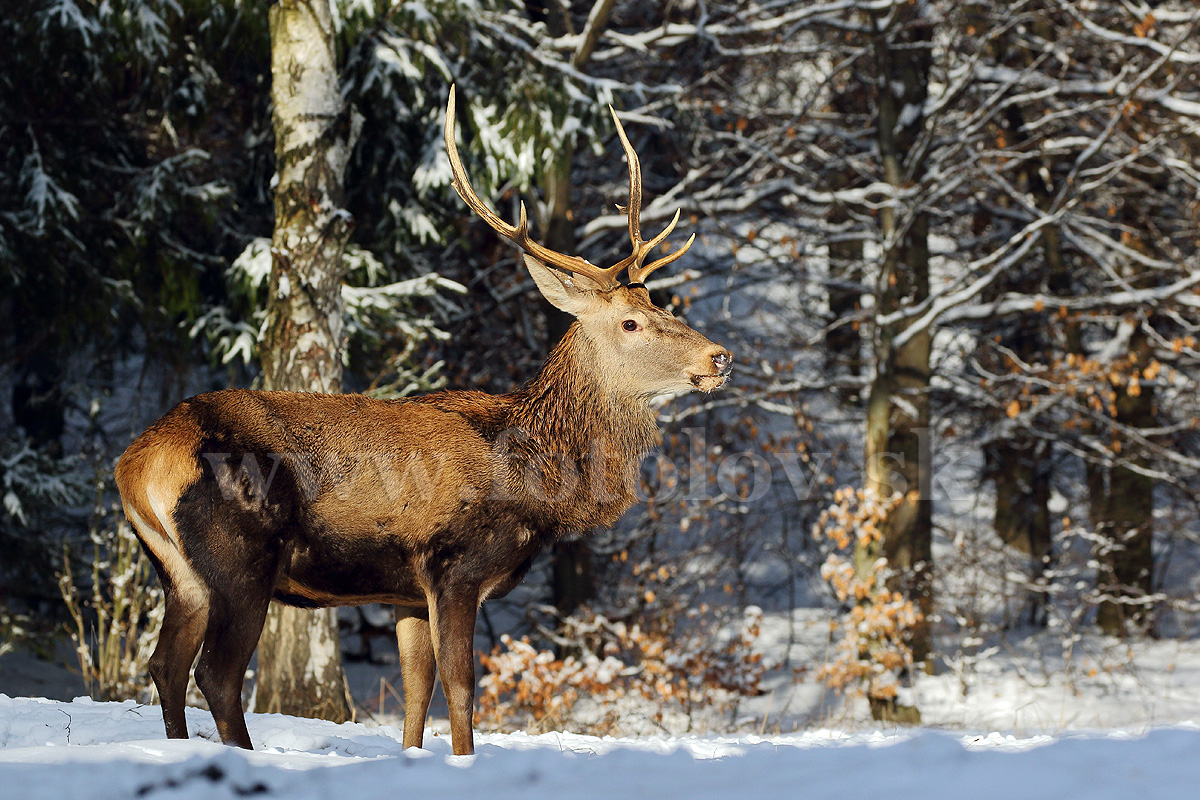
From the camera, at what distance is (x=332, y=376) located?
6.41 metres

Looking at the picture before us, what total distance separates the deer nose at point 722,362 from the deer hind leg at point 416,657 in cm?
157

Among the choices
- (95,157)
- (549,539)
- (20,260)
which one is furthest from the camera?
(95,157)

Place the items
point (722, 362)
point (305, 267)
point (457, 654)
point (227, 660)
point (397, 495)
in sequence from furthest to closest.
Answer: point (305, 267) < point (722, 362) < point (397, 495) < point (457, 654) < point (227, 660)

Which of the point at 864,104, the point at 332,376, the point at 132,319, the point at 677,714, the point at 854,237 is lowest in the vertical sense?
the point at 677,714

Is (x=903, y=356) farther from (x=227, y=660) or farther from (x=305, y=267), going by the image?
(x=227, y=660)

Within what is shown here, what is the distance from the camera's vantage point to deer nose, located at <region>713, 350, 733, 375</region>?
467cm

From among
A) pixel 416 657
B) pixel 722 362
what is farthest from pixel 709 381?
pixel 416 657

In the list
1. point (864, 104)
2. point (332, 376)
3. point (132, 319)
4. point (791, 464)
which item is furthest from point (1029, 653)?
point (132, 319)

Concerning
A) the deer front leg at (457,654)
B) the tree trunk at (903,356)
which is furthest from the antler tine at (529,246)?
the tree trunk at (903,356)

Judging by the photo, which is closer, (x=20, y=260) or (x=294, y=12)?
(x=294, y=12)

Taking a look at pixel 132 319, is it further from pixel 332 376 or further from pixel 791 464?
pixel 791 464

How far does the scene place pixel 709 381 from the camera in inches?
185

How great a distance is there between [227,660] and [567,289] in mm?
2082

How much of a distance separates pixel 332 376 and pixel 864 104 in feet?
30.1
